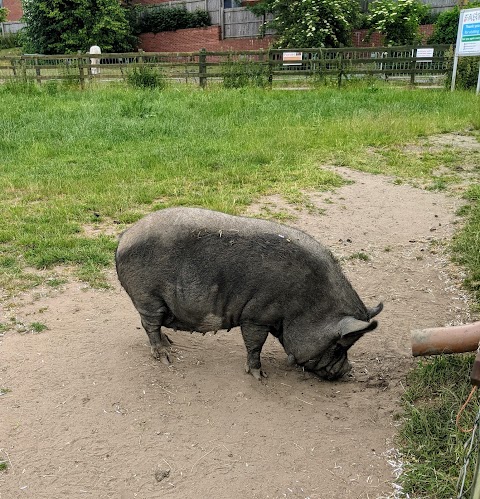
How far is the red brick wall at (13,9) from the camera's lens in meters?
40.2

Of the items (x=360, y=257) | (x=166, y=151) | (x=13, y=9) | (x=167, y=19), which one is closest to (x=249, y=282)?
(x=360, y=257)

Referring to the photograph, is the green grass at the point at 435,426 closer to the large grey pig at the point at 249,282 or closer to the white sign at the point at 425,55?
the large grey pig at the point at 249,282

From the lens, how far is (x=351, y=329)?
11.7 feet

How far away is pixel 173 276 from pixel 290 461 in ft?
4.52

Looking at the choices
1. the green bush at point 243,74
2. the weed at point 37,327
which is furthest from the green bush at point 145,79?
the weed at point 37,327

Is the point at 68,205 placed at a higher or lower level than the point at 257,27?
lower

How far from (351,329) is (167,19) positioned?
3224 cm

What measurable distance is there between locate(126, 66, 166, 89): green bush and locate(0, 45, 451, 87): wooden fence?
9.0 inches

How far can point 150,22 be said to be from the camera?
109 ft

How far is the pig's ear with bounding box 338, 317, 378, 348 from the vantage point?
138 inches

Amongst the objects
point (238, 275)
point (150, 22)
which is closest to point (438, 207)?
point (238, 275)

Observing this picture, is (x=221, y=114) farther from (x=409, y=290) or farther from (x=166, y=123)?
(x=409, y=290)

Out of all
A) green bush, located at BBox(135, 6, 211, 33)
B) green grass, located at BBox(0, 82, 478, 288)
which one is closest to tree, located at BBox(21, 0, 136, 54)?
green bush, located at BBox(135, 6, 211, 33)

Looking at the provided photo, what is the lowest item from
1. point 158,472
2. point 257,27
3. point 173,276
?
point 158,472
